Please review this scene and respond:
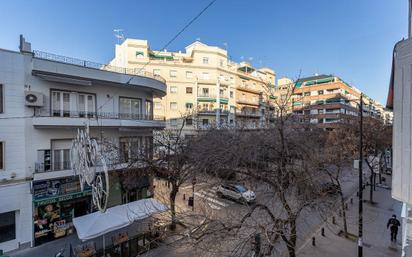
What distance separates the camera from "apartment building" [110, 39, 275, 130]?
37125 millimetres

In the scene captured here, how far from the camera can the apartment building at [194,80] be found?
122ft

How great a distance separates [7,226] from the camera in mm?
11461

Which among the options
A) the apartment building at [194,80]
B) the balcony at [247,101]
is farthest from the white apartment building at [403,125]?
the balcony at [247,101]

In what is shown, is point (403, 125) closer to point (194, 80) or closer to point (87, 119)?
point (87, 119)

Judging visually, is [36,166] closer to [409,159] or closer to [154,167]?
[154,167]

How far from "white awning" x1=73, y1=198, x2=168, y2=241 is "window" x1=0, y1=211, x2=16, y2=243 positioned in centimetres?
370

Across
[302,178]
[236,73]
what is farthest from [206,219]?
[236,73]

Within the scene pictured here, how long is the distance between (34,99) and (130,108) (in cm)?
564

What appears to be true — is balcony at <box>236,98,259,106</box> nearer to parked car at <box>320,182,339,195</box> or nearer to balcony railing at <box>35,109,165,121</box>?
balcony railing at <box>35,109,165,121</box>

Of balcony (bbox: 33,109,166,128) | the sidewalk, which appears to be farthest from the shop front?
the sidewalk

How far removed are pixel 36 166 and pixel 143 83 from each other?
25.5ft

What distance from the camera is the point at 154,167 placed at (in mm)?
14359

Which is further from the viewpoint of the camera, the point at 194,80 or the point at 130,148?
the point at 194,80

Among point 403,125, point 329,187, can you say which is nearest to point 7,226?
point 403,125
